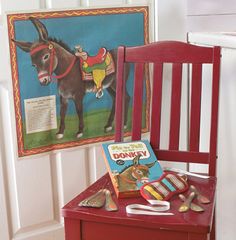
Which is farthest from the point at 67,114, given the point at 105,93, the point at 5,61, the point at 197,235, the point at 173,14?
the point at 197,235

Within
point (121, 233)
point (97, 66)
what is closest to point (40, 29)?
point (97, 66)

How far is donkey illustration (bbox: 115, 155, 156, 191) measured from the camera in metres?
1.33

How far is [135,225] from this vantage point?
1.23 meters

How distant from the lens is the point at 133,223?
1.23m

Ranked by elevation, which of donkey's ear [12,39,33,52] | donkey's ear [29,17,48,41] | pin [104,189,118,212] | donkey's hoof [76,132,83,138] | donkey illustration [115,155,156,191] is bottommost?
pin [104,189,118,212]

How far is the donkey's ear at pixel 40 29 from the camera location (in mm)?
1579

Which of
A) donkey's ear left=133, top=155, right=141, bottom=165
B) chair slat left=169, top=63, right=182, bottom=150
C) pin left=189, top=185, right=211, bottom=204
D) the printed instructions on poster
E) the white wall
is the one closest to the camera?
pin left=189, top=185, right=211, bottom=204

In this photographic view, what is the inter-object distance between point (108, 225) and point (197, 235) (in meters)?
0.23

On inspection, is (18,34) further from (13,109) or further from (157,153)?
(157,153)

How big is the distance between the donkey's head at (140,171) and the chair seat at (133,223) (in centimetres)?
7

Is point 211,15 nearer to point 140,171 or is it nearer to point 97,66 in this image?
point 97,66

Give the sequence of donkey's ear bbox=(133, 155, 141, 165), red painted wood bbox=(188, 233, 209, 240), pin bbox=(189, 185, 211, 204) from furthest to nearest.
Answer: donkey's ear bbox=(133, 155, 141, 165) < pin bbox=(189, 185, 211, 204) < red painted wood bbox=(188, 233, 209, 240)

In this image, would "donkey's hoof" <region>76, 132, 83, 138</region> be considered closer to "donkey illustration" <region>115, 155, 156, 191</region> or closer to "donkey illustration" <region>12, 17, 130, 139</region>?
"donkey illustration" <region>12, 17, 130, 139</region>

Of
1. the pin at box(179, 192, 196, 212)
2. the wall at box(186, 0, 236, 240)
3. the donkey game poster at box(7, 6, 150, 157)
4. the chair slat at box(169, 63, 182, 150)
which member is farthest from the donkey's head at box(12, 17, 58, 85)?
the pin at box(179, 192, 196, 212)
